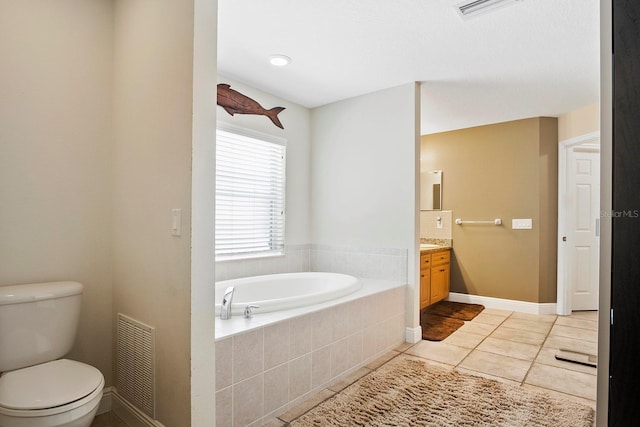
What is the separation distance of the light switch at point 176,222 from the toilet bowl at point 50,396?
Result: 734 mm

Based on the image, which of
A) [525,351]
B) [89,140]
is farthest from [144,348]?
[525,351]

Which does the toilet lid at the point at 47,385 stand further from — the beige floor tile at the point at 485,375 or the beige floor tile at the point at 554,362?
the beige floor tile at the point at 554,362

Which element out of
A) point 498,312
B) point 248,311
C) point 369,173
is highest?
point 369,173

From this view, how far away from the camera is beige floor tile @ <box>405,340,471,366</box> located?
2.87 m

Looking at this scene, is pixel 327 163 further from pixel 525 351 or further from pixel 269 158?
pixel 525 351

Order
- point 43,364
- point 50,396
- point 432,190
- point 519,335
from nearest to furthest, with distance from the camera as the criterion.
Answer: point 50,396, point 43,364, point 519,335, point 432,190

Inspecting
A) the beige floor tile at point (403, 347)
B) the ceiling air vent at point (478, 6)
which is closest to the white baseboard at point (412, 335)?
the beige floor tile at point (403, 347)

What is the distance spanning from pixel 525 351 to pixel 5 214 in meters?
3.82

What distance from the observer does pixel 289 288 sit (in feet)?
11.1

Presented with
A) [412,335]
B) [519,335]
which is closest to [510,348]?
[519,335]

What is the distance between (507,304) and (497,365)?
77.9 inches

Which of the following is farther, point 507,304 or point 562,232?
point 507,304

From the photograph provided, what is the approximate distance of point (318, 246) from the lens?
397 centimetres

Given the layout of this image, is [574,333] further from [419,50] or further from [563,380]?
[419,50]
